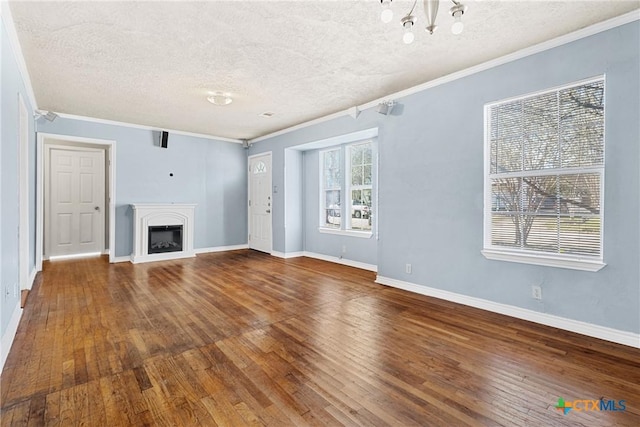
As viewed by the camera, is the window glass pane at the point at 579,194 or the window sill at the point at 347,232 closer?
the window glass pane at the point at 579,194

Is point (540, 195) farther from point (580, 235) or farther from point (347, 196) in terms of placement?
Answer: point (347, 196)

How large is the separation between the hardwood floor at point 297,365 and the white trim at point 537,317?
9 centimetres

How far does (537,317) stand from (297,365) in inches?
92.0

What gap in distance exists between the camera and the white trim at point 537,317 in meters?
2.47

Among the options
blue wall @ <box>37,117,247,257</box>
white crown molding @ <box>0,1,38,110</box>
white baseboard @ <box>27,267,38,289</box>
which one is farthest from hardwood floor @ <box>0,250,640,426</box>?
blue wall @ <box>37,117,247,257</box>

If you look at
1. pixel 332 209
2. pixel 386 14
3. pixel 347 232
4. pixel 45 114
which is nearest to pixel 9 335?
pixel 386 14

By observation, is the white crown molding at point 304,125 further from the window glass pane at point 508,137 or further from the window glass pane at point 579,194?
the window glass pane at point 579,194

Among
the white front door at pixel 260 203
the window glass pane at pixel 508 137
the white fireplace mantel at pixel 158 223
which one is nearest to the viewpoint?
the window glass pane at pixel 508 137

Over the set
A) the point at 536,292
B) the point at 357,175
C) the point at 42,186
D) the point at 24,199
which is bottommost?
the point at 536,292

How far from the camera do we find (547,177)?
2.91 meters

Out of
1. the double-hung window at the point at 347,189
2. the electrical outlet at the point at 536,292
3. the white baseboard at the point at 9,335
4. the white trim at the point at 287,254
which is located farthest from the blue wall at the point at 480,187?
the white baseboard at the point at 9,335

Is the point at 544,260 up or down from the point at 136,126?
down

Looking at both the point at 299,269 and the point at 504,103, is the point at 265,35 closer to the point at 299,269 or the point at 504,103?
the point at 504,103

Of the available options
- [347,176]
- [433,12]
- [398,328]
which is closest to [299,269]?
[347,176]
